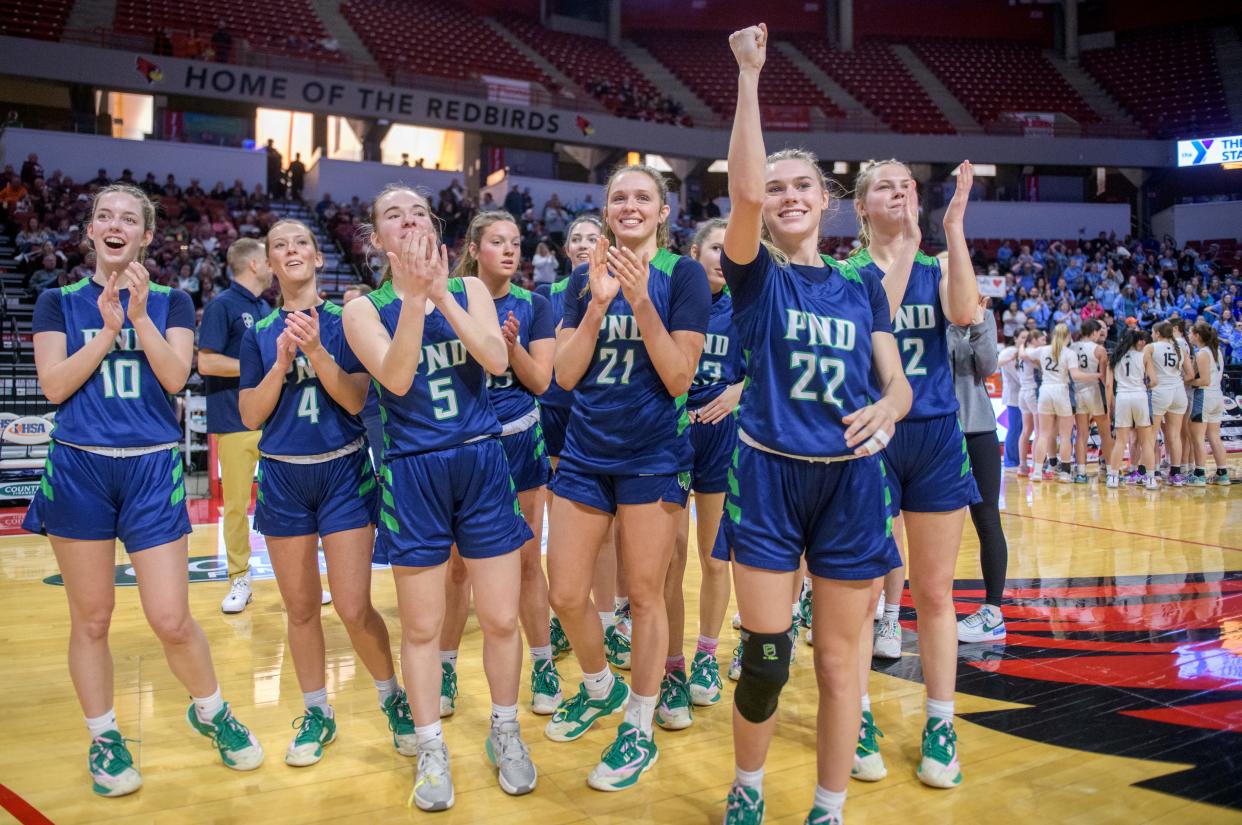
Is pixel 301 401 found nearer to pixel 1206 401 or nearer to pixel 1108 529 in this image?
pixel 1108 529

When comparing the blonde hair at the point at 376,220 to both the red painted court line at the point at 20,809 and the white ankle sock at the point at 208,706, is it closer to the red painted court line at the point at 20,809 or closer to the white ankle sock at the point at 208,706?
the white ankle sock at the point at 208,706

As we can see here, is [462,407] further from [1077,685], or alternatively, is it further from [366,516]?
[1077,685]

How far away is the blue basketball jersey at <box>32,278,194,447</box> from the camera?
116 inches

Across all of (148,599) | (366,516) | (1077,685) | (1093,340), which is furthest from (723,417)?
(1093,340)

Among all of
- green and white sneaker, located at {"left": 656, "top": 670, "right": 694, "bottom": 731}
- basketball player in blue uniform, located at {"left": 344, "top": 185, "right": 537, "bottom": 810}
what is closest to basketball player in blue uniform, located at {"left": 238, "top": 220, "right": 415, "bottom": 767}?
basketball player in blue uniform, located at {"left": 344, "top": 185, "right": 537, "bottom": 810}

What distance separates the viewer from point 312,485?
10.3 feet

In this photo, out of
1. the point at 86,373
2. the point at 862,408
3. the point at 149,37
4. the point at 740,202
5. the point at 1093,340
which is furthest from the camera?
the point at 149,37

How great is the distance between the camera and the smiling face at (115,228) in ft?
9.87

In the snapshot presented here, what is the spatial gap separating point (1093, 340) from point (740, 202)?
9.38m

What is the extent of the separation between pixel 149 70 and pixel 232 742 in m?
19.0

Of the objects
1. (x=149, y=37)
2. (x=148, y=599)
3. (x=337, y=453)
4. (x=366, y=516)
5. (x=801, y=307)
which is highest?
(x=149, y=37)

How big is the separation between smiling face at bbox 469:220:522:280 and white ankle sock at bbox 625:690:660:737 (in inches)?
69.6

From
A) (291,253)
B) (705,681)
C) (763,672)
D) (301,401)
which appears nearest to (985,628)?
(705,681)

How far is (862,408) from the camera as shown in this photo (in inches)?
99.4
